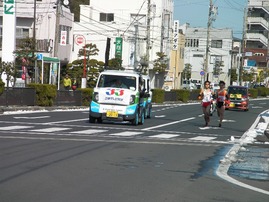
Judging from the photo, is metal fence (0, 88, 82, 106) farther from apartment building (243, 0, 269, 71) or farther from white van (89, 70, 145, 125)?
apartment building (243, 0, 269, 71)

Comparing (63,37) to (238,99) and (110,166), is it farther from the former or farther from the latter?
(110,166)

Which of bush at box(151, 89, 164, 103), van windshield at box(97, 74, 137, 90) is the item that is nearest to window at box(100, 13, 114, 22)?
bush at box(151, 89, 164, 103)

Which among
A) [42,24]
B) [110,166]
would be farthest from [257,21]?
[110,166]

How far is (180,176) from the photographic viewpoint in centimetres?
1171

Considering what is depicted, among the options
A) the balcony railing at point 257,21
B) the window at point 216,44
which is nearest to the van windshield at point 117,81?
the window at point 216,44

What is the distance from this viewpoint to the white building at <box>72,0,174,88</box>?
71.3m

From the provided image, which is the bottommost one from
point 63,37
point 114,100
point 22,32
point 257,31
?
point 114,100

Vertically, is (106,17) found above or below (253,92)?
above

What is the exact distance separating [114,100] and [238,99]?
26.8m

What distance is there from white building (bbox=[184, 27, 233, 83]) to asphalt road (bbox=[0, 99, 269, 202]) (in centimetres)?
8879

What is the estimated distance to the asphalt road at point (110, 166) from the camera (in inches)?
374

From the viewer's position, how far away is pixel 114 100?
24562 mm

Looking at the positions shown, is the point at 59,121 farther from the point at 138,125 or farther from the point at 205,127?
the point at 205,127

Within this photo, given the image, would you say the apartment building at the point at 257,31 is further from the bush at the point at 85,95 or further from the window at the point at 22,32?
the bush at the point at 85,95
